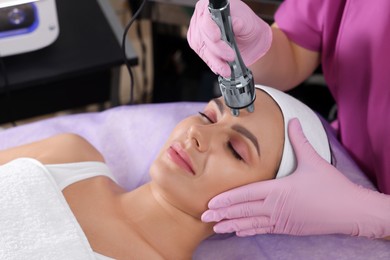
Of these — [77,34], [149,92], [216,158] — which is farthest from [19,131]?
[149,92]

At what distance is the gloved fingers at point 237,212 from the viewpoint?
111 cm

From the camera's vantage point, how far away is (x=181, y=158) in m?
1.12

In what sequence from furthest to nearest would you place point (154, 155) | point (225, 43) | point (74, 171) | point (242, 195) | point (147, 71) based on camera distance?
1. point (147, 71)
2. point (154, 155)
3. point (74, 171)
4. point (242, 195)
5. point (225, 43)

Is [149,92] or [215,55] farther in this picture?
[149,92]

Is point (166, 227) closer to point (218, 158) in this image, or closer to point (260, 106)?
point (218, 158)

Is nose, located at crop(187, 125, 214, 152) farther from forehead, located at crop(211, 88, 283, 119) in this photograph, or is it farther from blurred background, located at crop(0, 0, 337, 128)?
blurred background, located at crop(0, 0, 337, 128)

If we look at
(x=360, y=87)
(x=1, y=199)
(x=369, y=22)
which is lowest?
(x=1, y=199)

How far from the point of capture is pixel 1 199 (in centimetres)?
113

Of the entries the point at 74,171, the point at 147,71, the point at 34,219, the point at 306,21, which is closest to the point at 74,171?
the point at 74,171

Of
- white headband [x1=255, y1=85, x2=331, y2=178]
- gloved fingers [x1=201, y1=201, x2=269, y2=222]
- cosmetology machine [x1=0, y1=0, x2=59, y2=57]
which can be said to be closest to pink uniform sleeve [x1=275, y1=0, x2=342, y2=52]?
white headband [x1=255, y1=85, x2=331, y2=178]

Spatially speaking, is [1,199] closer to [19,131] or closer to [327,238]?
[19,131]

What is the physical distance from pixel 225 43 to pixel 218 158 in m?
0.24

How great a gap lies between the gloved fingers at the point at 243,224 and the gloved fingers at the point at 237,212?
1 cm

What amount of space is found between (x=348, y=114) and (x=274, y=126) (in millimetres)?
219
